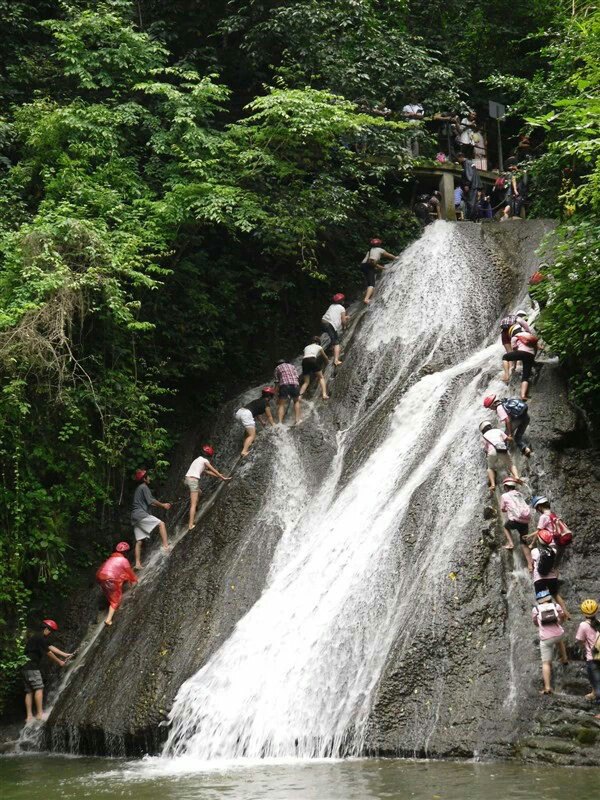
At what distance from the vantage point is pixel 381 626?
13719 millimetres

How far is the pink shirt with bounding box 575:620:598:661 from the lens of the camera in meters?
11.6

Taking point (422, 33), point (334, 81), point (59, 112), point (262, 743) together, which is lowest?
point (262, 743)

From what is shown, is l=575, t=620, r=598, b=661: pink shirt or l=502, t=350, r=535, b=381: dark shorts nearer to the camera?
l=575, t=620, r=598, b=661: pink shirt

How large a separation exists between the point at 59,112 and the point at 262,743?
44.7 ft

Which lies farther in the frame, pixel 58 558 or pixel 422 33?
pixel 422 33

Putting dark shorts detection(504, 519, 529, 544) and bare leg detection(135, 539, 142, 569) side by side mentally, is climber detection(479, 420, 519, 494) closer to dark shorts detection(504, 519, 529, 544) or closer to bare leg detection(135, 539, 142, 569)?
dark shorts detection(504, 519, 529, 544)

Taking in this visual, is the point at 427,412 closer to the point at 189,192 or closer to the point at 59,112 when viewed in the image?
the point at 189,192

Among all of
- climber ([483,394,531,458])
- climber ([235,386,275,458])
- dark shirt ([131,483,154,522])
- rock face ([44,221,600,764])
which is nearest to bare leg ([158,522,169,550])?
rock face ([44,221,600,764])

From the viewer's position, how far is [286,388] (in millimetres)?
19781

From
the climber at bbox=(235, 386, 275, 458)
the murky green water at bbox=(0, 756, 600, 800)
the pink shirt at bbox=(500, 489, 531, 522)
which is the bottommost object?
the murky green water at bbox=(0, 756, 600, 800)

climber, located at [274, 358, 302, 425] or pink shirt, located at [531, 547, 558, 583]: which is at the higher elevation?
climber, located at [274, 358, 302, 425]

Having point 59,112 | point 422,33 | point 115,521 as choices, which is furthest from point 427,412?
point 422,33

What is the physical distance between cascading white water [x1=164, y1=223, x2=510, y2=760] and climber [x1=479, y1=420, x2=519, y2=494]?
1.24 feet

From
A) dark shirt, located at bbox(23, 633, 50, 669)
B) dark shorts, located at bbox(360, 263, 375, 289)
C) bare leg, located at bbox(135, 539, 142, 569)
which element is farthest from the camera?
dark shorts, located at bbox(360, 263, 375, 289)
